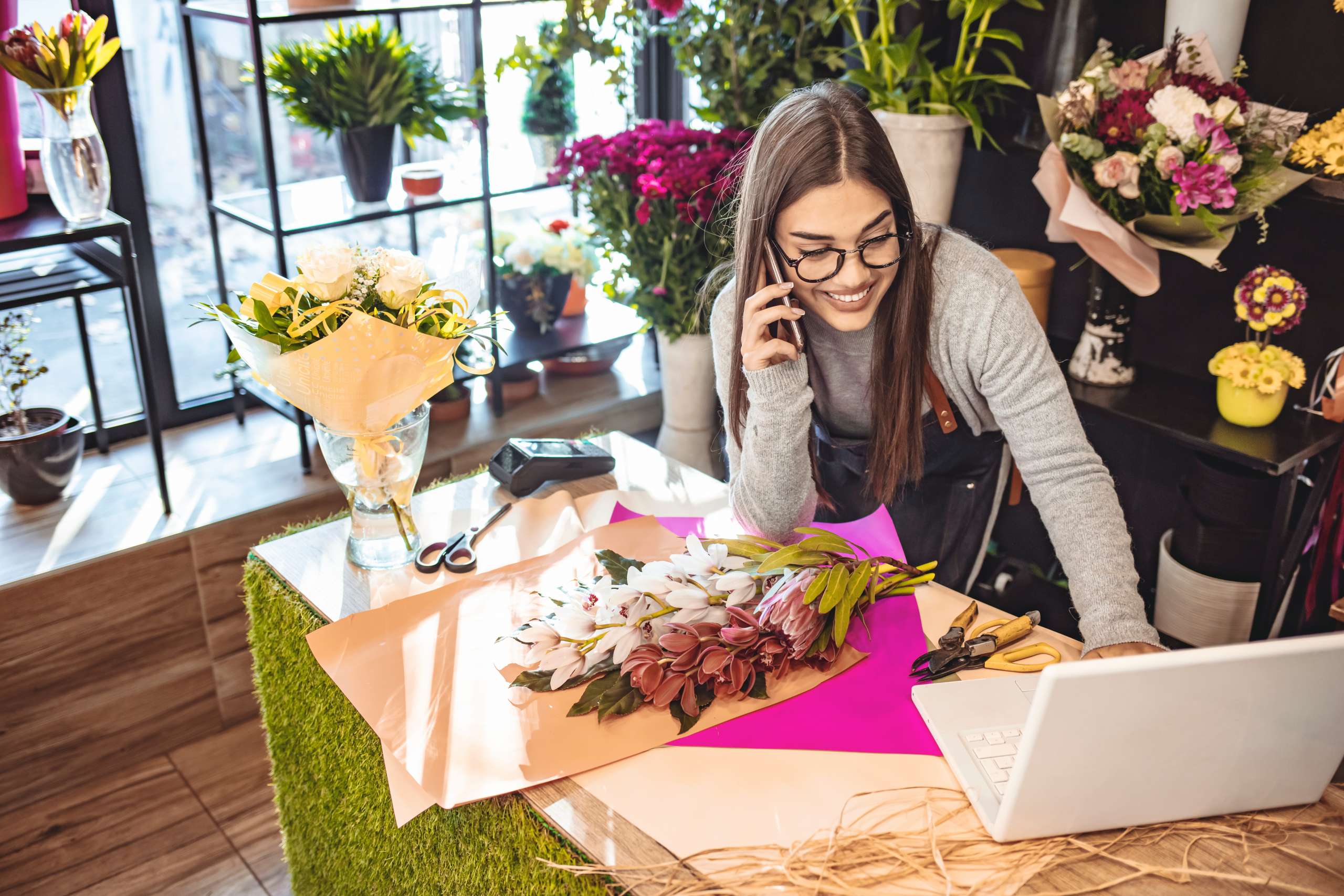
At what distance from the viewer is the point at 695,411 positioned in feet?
9.53

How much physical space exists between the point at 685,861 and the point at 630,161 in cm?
188

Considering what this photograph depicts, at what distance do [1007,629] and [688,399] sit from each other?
1621 mm

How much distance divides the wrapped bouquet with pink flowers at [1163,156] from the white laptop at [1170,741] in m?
1.17

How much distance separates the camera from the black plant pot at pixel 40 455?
92.7 inches

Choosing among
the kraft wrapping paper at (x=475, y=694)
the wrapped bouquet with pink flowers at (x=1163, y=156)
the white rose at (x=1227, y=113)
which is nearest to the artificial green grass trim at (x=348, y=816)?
the kraft wrapping paper at (x=475, y=694)

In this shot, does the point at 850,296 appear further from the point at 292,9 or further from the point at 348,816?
the point at 292,9

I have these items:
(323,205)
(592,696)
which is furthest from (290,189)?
(592,696)

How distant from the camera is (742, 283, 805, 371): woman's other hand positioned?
5.05 feet

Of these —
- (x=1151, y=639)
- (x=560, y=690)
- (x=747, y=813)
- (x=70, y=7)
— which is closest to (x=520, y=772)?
(x=560, y=690)

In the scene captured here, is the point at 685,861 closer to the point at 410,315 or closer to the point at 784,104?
the point at 410,315

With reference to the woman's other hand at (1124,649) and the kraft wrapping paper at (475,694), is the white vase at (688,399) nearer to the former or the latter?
the kraft wrapping paper at (475,694)

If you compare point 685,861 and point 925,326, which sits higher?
point 925,326

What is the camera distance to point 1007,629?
1339 mm

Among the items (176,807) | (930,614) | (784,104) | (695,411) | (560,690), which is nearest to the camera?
(560,690)
